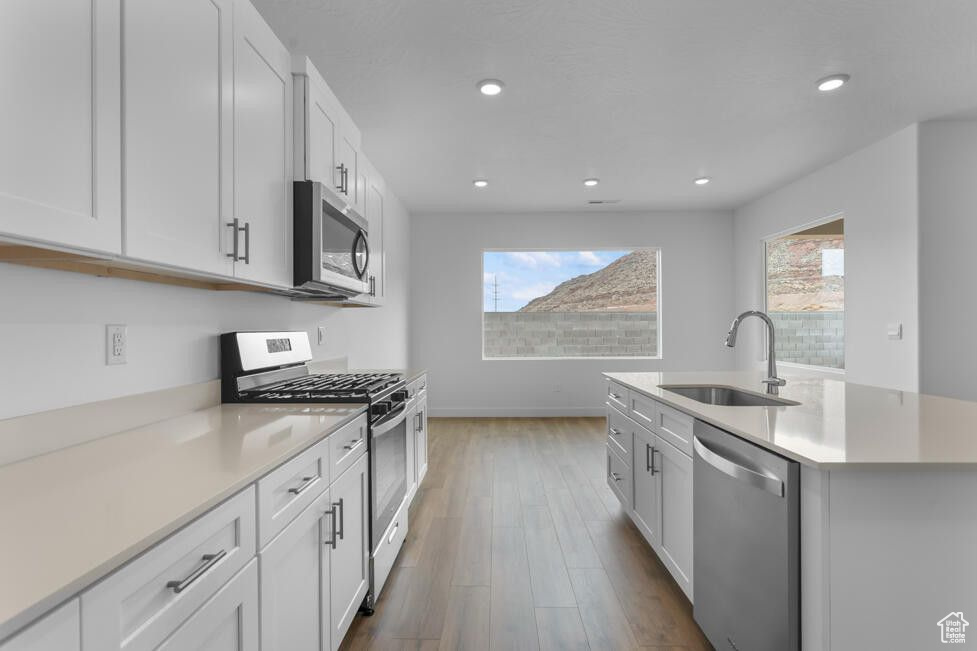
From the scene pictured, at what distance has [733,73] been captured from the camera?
2693 millimetres

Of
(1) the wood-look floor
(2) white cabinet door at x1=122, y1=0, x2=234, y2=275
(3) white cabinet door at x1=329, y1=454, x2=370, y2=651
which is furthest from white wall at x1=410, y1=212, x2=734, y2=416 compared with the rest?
(2) white cabinet door at x1=122, y1=0, x2=234, y2=275

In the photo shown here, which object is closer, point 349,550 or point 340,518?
point 340,518

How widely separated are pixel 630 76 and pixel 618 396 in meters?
1.88

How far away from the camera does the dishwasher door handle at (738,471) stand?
126 cm

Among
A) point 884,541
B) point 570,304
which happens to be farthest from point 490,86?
point 570,304

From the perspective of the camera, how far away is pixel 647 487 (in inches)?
92.5

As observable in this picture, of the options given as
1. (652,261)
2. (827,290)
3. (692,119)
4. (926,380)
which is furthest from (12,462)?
(652,261)

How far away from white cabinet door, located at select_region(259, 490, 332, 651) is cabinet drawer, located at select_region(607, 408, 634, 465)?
1741mm

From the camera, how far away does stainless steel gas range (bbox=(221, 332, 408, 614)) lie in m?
1.92

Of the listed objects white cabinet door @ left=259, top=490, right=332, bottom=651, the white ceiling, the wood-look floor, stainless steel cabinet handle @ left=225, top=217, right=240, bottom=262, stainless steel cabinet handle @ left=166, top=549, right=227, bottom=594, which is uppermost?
the white ceiling

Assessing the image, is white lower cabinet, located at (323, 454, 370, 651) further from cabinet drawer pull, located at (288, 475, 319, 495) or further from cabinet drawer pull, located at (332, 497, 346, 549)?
cabinet drawer pull, located at (288, 475, 319, 495)

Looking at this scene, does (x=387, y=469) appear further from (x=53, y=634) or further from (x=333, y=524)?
(x=53, y=634)

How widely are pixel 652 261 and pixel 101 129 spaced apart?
19.7 feet

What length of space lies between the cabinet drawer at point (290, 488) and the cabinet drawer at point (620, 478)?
5.90 feet
